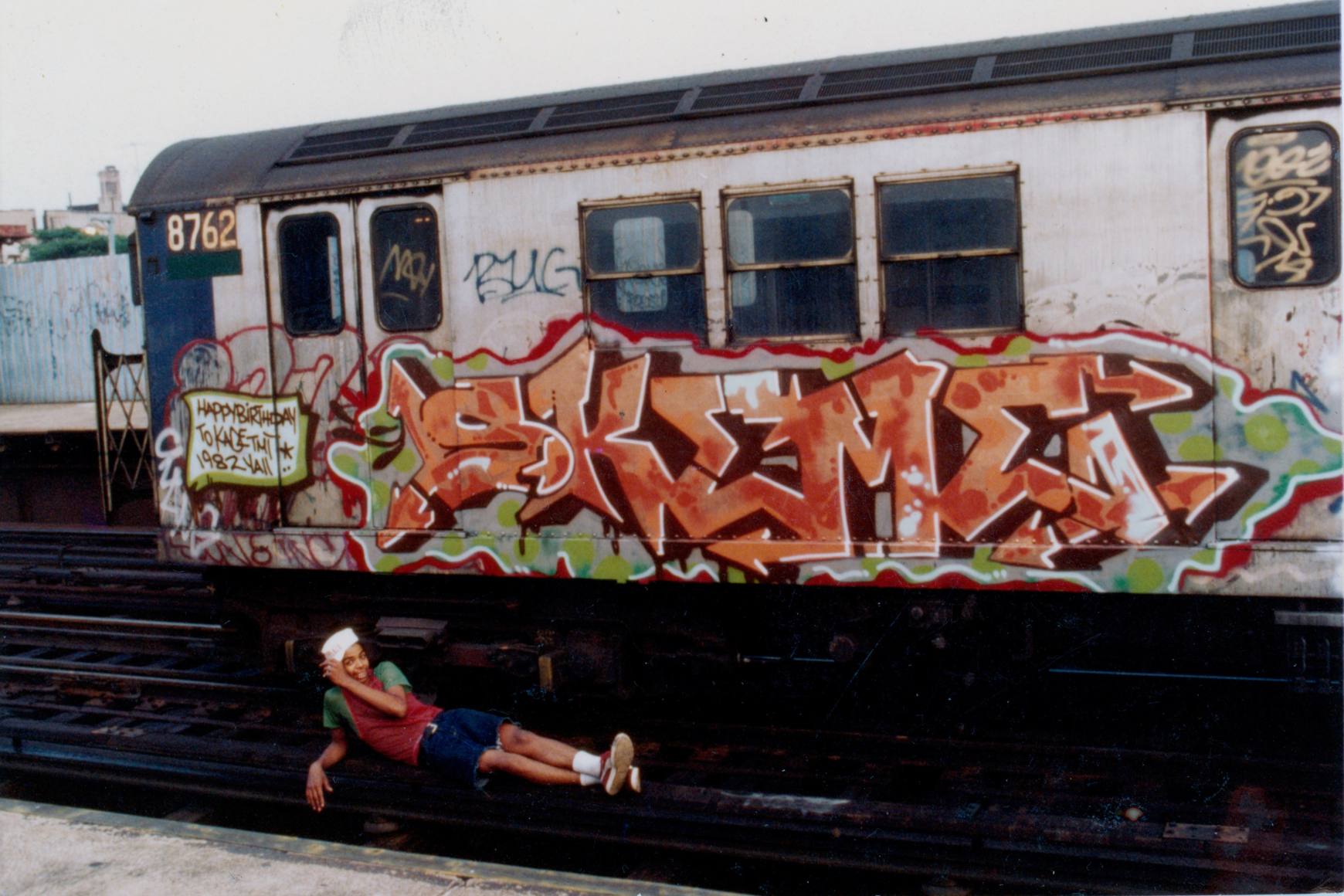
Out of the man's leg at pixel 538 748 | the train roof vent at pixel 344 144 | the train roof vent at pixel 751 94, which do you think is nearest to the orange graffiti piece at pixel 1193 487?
the train roof vent at pixel 751 94

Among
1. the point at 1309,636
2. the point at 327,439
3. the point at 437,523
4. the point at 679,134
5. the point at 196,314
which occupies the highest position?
the point at 679,134

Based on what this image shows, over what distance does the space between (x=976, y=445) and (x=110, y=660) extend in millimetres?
7322

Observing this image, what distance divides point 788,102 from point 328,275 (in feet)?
10.6

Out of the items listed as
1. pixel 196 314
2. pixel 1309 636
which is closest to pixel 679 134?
pixel 196 314

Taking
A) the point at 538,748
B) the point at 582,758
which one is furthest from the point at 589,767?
the point at 538,748

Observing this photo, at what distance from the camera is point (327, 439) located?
8008 millimetres

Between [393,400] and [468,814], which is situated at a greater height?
[393,400]

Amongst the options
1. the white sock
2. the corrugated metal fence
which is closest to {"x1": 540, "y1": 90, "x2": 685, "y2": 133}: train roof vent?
the white sock

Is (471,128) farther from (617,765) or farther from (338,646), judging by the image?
(617,765)

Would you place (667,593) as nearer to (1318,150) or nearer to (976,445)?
(976,445)

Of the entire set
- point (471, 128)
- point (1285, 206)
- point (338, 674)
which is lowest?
point (338, 674)

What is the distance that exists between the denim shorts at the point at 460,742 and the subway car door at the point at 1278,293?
3.97 m

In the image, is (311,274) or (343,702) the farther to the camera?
(311,274)

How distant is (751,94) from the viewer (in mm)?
7082
